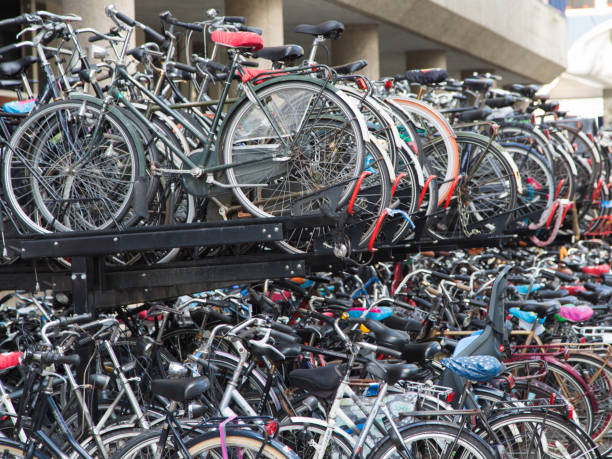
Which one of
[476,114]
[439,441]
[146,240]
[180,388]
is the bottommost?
[439,441]

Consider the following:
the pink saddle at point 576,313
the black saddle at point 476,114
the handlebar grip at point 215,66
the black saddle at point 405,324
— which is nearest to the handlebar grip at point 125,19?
the handlebar grip at point 215,66

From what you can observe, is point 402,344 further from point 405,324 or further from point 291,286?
point 291,286

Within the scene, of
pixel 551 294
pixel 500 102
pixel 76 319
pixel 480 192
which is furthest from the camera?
pixel 500 102

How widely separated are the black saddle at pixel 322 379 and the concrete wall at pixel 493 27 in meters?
11.3

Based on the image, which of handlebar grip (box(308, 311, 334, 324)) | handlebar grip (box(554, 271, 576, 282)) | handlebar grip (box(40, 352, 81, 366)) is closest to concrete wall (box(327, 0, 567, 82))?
handlebar grip (box(554, 271, 576, 282))

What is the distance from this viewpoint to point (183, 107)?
5363 mm

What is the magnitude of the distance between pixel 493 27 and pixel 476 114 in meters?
13.8

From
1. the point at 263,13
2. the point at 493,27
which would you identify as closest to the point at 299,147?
the point at 263,13

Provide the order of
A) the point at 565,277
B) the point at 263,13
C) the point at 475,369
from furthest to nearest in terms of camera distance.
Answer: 1. the point at 263,13
2. the point at 565,277
3. the point at 475,369

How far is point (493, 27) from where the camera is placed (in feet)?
70.1

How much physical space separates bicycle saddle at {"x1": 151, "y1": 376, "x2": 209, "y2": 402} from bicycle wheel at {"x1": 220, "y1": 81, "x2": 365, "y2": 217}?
1.33 meters

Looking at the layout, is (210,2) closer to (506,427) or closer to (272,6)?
(272,6)

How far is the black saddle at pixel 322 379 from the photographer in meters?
4.17

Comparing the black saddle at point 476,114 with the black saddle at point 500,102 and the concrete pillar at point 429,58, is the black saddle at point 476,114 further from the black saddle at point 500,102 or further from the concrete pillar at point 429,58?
the concrete pillar at point 429,58
